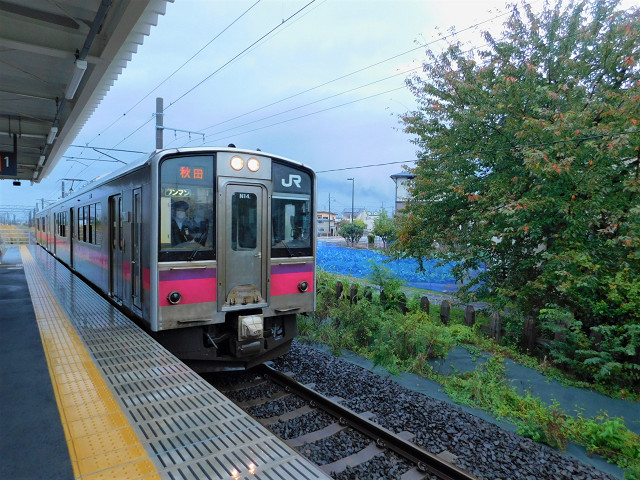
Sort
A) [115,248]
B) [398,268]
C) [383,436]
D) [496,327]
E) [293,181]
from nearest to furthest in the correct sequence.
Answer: [383,436] → [293,181] → [115,248] → [496,327] → [398,268]

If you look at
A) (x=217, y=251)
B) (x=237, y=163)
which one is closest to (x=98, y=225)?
(x=217, y=251)

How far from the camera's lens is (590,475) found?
3758mm

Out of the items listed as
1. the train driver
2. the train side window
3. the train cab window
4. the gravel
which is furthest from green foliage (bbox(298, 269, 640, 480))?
the train side window

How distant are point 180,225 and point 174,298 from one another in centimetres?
92

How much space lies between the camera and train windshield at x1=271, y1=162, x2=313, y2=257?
6.04 metres

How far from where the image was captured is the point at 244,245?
5773 mm

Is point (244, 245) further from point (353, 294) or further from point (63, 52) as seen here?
point (353, 294)

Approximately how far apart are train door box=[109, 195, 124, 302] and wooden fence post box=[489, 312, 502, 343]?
6978 mm

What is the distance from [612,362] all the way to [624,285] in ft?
3.85

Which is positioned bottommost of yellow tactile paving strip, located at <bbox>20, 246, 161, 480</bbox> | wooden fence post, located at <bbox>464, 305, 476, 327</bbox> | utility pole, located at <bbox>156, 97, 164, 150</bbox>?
wooden fence post, located at <bbox>464, 305, 476, 327</bbox>

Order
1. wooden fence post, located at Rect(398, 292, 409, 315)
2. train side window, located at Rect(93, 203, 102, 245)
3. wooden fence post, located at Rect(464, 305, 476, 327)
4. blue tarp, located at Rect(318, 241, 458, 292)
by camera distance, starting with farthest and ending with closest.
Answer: blue tarp, located at Rect(318, 241, 458, 292) < wooden fence post, located at Rect(398, 292, 409, 315) < wooden fence post, located at Rect(464, 305, 476, 327) < train side window, located at Rect(93, 203, 102, 245)

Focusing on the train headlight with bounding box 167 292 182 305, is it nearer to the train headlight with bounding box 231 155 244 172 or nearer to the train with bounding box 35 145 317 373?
the train with bounding box 35 145 317 373

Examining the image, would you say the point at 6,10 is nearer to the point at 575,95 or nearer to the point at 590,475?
the point at 590,475

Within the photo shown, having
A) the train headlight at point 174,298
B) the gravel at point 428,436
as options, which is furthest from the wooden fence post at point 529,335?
the train headlight at point 174,298
